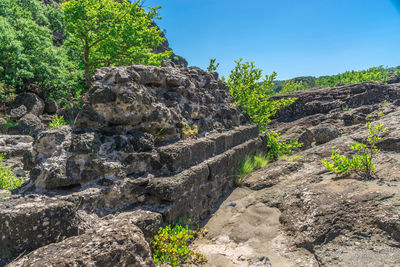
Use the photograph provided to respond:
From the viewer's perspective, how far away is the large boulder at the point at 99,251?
4.59 ft

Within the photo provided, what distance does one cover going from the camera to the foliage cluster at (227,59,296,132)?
705 cm

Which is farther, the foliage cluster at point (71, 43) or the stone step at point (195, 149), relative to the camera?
the foliage cluster at point (71, 43)

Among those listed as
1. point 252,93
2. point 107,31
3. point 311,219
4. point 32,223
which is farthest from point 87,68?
point 311,219

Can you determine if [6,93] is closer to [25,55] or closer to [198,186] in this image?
[25,55]

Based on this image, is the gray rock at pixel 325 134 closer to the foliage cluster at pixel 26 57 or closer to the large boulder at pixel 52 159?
the large boulder at pixel 52 159

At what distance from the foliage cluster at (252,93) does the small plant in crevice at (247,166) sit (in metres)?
2.01

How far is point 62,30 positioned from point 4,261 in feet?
68.1

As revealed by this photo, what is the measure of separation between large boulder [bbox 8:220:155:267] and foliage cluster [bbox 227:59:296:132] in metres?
5.63

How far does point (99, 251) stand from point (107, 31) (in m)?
11.6

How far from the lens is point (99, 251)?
4.89ft

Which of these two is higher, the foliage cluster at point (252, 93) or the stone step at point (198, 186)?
the foliage cluster at point (252, 93)

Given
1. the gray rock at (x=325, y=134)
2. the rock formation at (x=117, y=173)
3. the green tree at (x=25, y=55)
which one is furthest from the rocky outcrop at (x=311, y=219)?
the green tree at (x=25, y=55)

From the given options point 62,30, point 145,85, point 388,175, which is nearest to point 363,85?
point 388,175

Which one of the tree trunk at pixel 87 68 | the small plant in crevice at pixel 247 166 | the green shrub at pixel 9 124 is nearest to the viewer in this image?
the small plant in crevice at pixel 247 166
